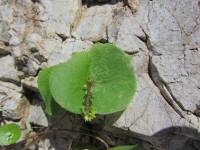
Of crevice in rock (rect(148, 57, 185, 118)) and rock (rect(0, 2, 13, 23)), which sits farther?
rock (rect(0, 2, 13, 23))

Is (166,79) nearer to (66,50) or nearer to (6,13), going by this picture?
(66,50)

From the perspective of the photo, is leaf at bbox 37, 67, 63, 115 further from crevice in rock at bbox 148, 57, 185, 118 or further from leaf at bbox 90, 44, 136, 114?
crevice in rock at bbox 148, 57, 185, 118

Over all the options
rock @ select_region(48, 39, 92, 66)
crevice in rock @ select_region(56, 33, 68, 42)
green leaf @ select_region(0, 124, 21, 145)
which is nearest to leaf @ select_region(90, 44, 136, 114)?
rock @ select_region(48, 39, 92, 66)

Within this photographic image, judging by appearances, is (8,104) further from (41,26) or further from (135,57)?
(135,57)

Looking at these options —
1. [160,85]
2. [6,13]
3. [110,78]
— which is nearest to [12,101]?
[6,13]

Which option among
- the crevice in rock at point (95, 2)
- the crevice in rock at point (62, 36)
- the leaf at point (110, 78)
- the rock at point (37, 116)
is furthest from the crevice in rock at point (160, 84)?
the rock at point (37, 116)
